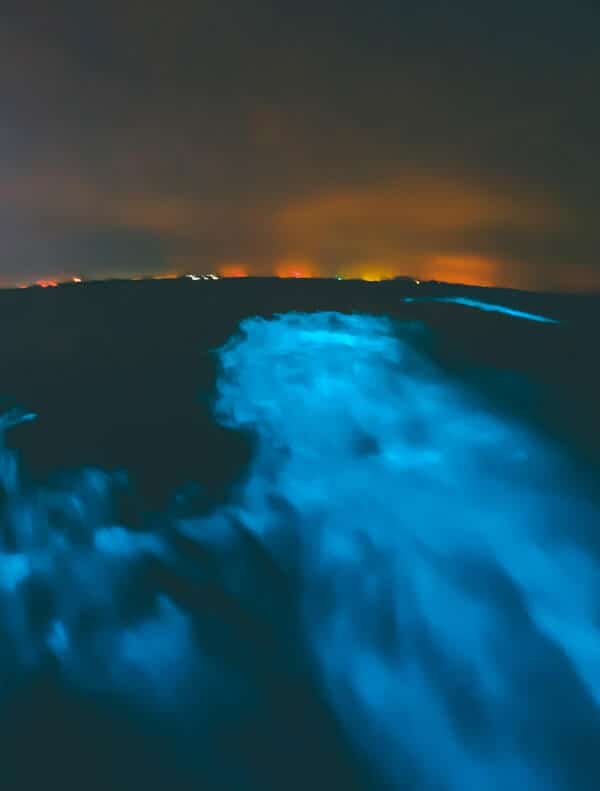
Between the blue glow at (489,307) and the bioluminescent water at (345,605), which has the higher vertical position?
the blue glow at (489,307)

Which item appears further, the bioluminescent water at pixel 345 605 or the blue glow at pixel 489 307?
the blue glow at pixel 489 307

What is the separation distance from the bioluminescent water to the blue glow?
153cm

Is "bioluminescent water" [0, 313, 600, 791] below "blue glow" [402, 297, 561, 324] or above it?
below

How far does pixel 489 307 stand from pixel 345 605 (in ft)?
13.8

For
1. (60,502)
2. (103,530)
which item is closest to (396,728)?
(103,530)

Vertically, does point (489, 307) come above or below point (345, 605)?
above

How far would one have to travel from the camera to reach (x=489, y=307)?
6656 mm

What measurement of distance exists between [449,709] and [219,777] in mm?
1436

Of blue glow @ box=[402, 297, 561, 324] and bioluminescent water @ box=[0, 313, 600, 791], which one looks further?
blue glow @ box=[402, 297, 561, 324]

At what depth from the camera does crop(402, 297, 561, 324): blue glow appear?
250 inches

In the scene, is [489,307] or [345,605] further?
[489,307]

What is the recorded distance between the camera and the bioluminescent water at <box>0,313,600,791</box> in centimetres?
326

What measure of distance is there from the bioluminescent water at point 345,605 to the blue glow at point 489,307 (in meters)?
1.53

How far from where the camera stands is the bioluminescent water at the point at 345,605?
3.26 metres
